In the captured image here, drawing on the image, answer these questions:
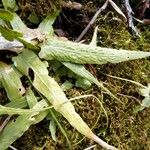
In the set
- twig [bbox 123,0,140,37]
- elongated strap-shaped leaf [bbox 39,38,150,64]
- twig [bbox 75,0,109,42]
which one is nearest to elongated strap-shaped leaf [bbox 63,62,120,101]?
elongated strap-shaped leaf [bbox 39,38,150,64]

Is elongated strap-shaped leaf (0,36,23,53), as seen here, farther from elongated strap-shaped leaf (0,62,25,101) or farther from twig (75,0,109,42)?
twig (75,0,109,42)

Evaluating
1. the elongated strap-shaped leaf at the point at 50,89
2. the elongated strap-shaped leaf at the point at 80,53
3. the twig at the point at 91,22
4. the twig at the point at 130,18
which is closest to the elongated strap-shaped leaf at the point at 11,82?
the elongated strap-shaped leaf at the point at 50,89

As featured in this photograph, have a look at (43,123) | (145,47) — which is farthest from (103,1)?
(43,123)

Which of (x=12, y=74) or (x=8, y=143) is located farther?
(x=12, y=74)

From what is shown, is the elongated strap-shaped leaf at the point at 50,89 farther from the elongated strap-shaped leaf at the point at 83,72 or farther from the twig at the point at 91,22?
the twig at the point at 91,22

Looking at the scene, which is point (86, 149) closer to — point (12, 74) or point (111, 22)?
point (12, 74)

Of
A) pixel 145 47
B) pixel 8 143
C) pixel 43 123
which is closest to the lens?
pixel 8 143
